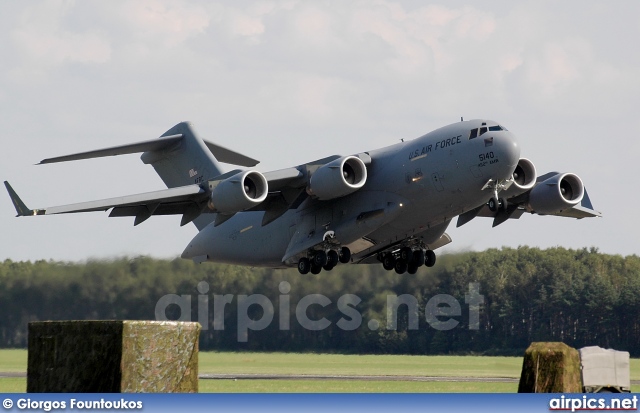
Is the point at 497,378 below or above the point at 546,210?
below

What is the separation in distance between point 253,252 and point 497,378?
23.1 ft

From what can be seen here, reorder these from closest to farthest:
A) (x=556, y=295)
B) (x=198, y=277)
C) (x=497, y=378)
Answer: (x=497, y=378) < (x=198, y=277) < (x=556, y=295)

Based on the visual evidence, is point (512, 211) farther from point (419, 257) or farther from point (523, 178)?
point (419, 257)

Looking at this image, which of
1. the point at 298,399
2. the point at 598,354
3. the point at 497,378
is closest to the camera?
the point at 298,399

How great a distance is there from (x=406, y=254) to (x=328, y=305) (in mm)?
5777

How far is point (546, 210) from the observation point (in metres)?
22.3

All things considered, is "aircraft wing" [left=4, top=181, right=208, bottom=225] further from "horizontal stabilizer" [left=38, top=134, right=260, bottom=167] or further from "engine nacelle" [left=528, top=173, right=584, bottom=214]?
"engine nacelle" [left=528, top=173, right=584, bottom=214]

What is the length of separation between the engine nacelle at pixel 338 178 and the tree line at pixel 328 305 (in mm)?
7787

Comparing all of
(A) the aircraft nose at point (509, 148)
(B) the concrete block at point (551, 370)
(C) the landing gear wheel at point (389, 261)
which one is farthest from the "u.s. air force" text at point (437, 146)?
(B) the concrete block at point (551, 370)

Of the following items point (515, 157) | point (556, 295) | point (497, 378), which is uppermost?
point (515, 157)

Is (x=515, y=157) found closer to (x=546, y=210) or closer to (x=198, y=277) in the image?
→ (x=546, y=210)

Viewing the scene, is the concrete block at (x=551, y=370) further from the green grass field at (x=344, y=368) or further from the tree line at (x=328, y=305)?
the tree line at (x=328, y=305)

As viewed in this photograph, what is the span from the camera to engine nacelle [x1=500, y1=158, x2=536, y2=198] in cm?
2095

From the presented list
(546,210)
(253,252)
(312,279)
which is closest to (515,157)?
(546,210)
